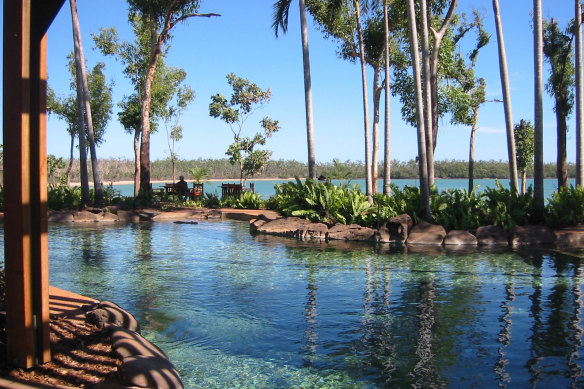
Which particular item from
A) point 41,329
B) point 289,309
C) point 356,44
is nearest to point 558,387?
point 289,309

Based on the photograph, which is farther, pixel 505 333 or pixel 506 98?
pixel 506 98

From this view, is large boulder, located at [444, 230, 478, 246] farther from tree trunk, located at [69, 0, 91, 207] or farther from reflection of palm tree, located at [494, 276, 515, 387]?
tree trunk, located at [69, 0, 91, 207]

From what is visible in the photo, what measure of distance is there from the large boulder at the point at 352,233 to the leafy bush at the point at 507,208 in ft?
9.94

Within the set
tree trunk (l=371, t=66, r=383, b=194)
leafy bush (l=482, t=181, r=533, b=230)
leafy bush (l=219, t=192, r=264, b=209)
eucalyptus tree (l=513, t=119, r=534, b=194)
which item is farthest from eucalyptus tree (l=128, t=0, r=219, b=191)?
eucalyptus tree (l=513, t=119, r=534, b=194)

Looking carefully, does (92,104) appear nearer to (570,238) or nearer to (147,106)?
(147,106)


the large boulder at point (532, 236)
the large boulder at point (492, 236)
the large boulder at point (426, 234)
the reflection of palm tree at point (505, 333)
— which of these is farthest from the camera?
the large boulder at point (426, 234)

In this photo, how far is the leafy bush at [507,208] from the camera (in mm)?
13116

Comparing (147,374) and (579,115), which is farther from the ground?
(579,115)

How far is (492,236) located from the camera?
12617 millimetres

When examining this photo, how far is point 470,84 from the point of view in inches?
1141

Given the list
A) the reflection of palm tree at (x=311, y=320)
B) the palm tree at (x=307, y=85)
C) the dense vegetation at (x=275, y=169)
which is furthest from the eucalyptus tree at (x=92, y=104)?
the dense vegetation at (x=275, y=169)

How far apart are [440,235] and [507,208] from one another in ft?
7.30

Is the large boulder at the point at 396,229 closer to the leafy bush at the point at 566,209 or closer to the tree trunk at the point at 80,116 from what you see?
the leafy bush at the point at 566,209

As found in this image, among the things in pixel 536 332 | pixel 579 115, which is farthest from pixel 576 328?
pixel 579 115
